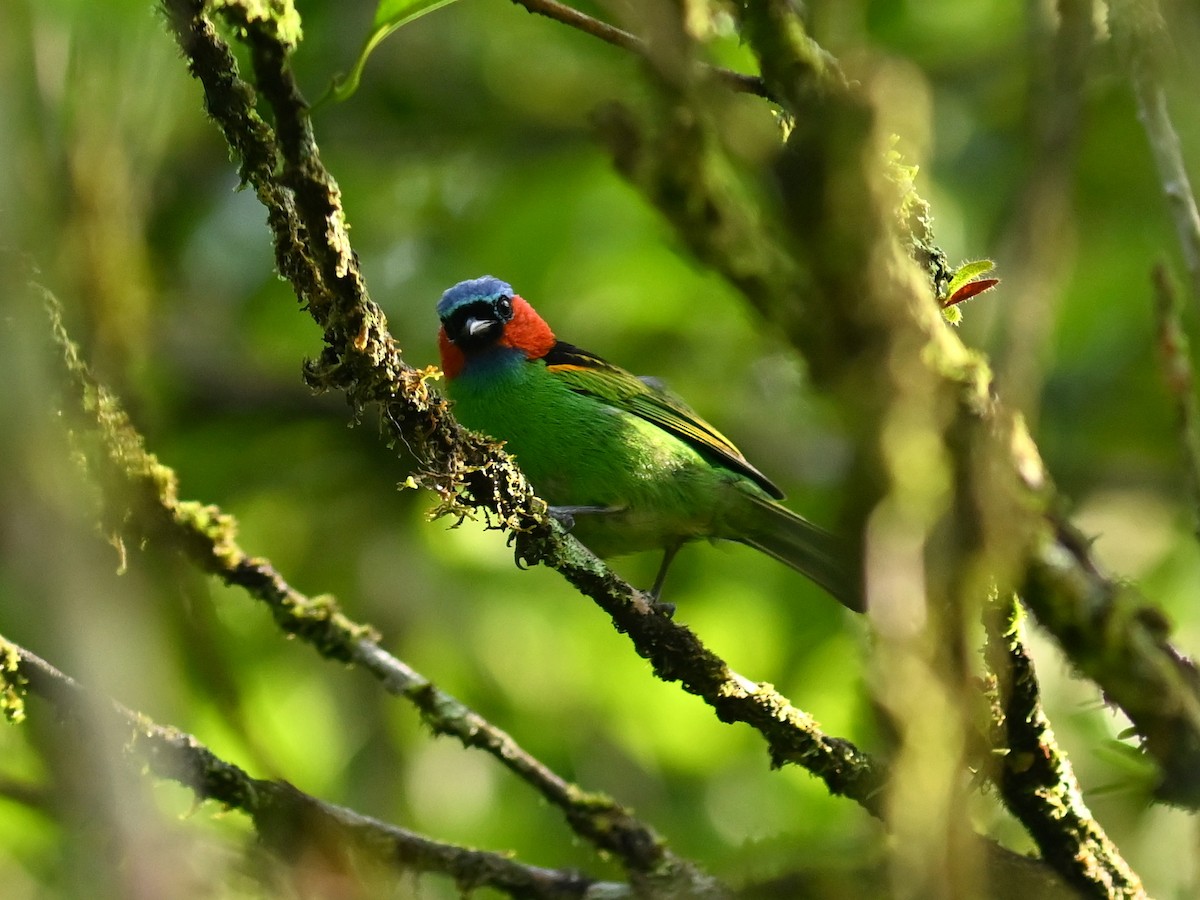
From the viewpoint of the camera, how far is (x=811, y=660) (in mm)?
6816

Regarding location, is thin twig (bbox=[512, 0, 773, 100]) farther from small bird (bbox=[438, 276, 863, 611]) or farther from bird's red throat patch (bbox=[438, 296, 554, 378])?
bird's red throat patch (bbox=[438, 296, 554, 378])

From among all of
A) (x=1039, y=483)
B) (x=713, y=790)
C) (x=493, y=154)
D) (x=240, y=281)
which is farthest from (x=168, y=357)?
Answer: (x=1039, y=483)

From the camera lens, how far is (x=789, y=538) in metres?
5.37

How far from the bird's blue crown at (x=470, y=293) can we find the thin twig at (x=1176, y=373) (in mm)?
A: 3538

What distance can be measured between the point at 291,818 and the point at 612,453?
7.01ft

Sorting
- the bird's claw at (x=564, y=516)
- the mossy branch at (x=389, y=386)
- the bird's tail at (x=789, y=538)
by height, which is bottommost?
the mossy branch at (x=389, y=386)

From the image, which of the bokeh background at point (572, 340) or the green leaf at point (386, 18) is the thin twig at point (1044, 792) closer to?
the bokeh background at point (572, 340)

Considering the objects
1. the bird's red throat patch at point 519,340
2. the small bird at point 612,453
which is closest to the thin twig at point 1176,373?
the small bird at point 612,453

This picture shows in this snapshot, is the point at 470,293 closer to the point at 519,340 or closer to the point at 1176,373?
the point at 519,340

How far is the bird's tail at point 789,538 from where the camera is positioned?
5301 millimetres

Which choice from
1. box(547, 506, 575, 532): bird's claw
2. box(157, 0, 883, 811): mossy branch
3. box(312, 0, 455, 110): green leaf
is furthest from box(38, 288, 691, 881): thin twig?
box(312, 0, 455, 110): green leaf

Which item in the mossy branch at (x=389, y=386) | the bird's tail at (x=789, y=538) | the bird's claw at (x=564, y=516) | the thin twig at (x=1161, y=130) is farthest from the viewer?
the bird's tail at (x=789, y=538)

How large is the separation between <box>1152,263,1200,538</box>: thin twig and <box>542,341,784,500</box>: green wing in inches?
103

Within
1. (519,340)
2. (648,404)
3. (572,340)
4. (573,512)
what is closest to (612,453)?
(573,512)
